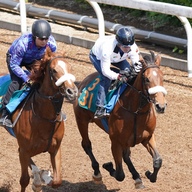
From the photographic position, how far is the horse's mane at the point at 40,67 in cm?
766

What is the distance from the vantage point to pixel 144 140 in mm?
8359

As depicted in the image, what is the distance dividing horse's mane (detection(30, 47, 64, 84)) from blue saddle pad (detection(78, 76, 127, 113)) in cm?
105

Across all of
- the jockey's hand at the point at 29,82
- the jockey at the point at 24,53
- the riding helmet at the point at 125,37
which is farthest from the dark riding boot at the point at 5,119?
the riding helmet at the point at 125,37

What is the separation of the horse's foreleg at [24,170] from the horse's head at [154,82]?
63.4 inches

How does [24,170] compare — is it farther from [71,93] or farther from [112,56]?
[112,56]

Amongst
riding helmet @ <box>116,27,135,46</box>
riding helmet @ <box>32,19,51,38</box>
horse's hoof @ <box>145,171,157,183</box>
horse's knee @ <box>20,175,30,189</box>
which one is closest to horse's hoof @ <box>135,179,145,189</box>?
horse's hoof @ <box>145,171,157,183</box>

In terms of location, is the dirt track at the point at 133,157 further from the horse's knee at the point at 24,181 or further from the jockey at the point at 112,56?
the jockey at the point at 112,56

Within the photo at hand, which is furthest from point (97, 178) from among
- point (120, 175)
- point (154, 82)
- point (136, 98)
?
point (154, 82)

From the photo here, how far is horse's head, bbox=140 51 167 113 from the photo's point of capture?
7559 millimetres

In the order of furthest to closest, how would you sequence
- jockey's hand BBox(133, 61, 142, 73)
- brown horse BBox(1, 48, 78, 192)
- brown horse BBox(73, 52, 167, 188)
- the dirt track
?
the dirt track < jockey's hand BBox(133, 61, 142, 73) < brown horse BBox(73, 52, 167, 188) < brown horse BBox(1, 48, 78, 192)

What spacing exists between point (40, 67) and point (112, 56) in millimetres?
1199

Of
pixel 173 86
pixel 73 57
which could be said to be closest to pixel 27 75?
pixel 173 86

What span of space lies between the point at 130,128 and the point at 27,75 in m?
1.41

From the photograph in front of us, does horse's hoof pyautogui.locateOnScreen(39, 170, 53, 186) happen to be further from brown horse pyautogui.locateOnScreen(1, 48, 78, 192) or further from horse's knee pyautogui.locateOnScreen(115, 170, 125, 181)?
horse's knee pyautogui.locateOnScreen(115, 170, 125, 181)
